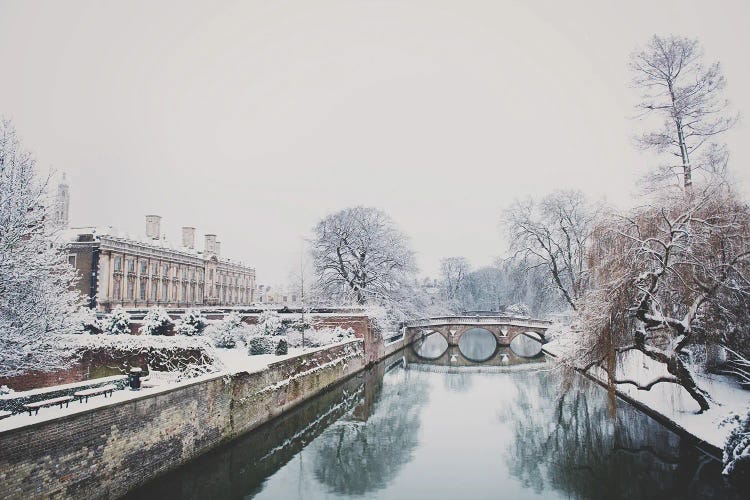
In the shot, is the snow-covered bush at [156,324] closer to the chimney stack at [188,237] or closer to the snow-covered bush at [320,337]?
the snow-covered bush at [320,337]

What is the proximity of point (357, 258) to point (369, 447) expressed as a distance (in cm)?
2441

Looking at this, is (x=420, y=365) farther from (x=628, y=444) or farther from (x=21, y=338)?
(x=21, y=338)

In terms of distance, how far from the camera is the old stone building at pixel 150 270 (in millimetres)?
39531

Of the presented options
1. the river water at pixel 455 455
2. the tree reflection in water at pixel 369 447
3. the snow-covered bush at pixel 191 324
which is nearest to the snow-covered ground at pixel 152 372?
the river water at pixel 455 455

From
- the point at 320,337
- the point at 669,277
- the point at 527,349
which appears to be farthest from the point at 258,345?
the point at 527,349

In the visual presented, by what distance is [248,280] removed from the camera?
236 ft

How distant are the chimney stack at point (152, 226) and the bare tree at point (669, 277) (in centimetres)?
4466

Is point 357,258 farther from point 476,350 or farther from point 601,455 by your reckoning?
point 601,455

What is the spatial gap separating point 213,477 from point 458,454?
20.3 feet

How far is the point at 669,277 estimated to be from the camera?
512 inches

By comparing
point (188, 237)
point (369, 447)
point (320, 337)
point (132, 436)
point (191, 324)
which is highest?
point (188, 237)

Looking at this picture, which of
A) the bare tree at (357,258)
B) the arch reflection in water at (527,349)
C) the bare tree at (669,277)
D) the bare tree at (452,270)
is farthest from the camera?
the bare tree at (452,270)

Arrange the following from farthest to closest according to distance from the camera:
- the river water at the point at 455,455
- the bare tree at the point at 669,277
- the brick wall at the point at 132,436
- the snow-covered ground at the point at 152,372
→ 1. the bare tree at the point at 669,277
2. the river water at the point at 455,455
3. the snow-covered ground at the point at 152,372
4. the brick wall at the point at 132,436

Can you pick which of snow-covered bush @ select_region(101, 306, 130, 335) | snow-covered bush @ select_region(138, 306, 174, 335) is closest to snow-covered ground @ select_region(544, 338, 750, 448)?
snow-covered bush @ select_region(138, 306, 174, 335)
